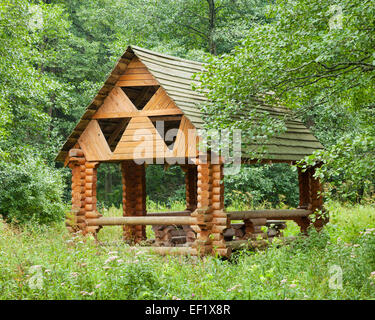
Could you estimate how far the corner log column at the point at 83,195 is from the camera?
12156 mm

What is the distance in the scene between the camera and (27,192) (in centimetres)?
1588

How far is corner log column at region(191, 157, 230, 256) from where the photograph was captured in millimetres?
10508

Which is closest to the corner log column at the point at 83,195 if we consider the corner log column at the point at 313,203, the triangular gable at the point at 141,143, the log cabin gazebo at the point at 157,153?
the log cabin gazebo at the point at 157,153

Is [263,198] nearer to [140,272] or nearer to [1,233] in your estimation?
[1,233]

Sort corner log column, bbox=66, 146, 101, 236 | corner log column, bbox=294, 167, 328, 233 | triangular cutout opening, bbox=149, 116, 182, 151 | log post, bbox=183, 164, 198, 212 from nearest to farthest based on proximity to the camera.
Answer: corner log column, bbox=66, 146, 101, 236, corner log column, bbox=294, 167, 328, 233, triangular cutout opening, bbox=149, 116, 182, 151, log post, bbox=183, 164, 198, 212

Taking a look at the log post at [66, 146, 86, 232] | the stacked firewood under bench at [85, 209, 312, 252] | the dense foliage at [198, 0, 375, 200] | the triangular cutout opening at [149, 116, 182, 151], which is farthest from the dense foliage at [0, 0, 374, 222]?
the log post at [66, 146, 86, 232]

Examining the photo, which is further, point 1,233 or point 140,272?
point 1,233

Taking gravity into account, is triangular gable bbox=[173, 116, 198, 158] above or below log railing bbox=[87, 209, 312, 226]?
above

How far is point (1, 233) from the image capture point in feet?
41.7

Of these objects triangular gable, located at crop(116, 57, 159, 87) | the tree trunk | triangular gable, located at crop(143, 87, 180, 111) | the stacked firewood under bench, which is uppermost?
the tree trunk

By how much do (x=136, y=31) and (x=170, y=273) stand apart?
17810 millimetres

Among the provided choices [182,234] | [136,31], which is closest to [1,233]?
[182,234]

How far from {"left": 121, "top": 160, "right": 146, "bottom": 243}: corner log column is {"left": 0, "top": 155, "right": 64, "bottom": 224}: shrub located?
3250mm

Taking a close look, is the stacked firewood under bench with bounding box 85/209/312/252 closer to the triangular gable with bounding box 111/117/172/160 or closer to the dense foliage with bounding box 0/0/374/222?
the triangular gable with bounding box 111/117/172/160
